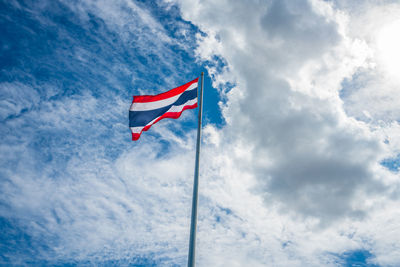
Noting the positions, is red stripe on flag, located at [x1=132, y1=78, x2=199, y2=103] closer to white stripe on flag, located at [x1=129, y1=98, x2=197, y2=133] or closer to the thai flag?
the thai flag

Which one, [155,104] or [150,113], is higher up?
[155,104]

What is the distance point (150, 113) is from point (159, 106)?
674 mm

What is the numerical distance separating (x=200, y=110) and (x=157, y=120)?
9.28 feet

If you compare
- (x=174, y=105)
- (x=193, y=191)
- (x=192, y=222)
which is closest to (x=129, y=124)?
(x=174, y=105)

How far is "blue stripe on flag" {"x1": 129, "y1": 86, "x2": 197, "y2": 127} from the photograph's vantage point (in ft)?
48.0

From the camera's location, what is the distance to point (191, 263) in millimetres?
8625

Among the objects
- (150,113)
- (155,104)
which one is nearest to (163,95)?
(155,104)

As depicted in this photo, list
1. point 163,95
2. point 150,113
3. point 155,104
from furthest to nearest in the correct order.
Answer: point 163,95
point 155,104
point 150,113

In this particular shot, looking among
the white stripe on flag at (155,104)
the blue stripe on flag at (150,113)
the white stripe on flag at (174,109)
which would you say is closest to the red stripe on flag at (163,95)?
the white stripe on flag at (155,104)

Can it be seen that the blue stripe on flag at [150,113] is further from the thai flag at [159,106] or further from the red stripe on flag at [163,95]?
the red stripe on flag at [163,95]

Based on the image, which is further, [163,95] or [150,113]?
[163,95]

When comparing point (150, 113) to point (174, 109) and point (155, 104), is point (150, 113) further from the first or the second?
point (174, 109)

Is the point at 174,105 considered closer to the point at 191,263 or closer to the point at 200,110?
the point at 200,110

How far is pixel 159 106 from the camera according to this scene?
1484cm
